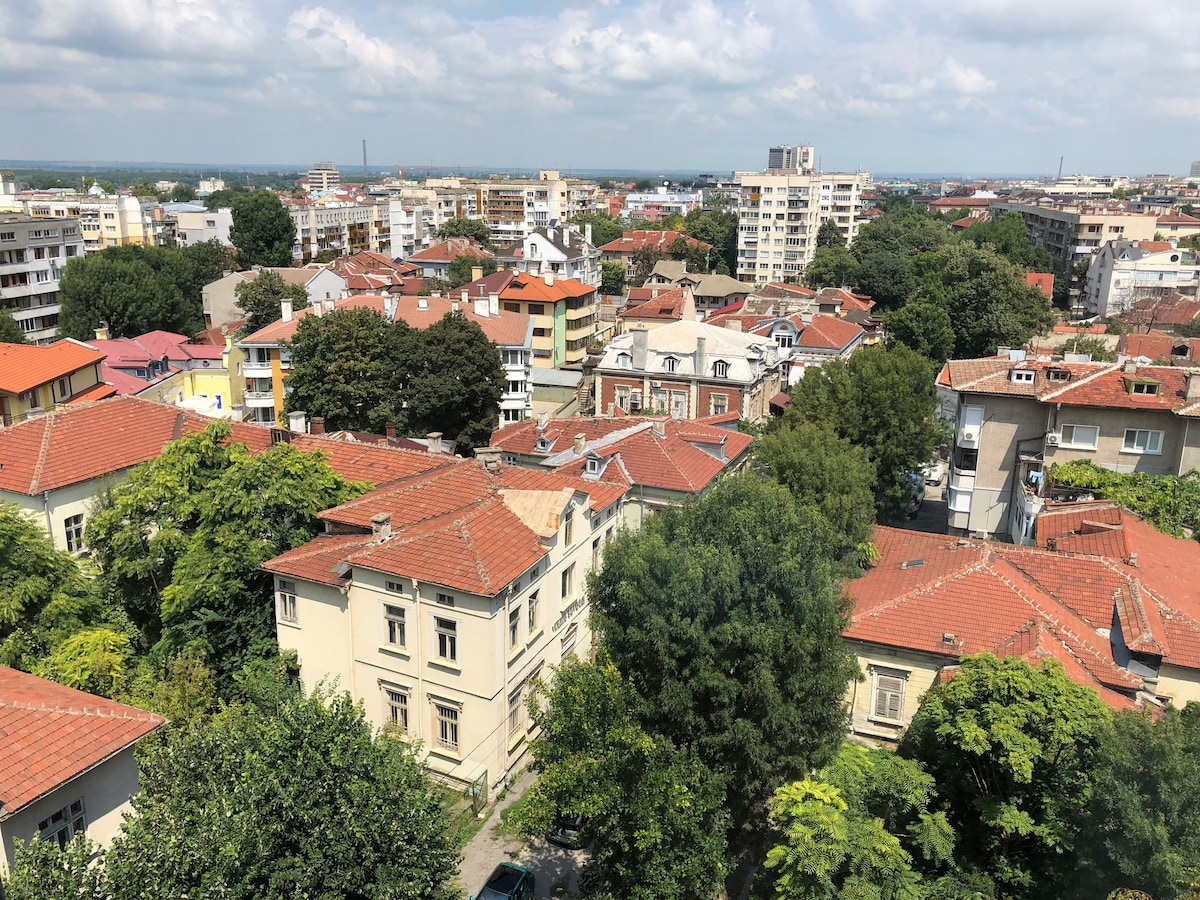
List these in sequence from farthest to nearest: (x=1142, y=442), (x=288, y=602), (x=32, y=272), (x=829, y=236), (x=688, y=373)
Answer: (x=829, y=236) → (x=32, y=272) → (x=688, y=373) → (x=1142, y=442) → (x=288, y=602)

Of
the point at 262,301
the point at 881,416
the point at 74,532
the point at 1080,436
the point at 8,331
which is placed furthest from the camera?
the point at 262,301

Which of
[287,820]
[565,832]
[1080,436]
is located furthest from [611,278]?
[287,820]

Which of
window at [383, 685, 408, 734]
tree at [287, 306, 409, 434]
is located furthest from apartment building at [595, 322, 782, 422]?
window at [383, 685, 408, 734]

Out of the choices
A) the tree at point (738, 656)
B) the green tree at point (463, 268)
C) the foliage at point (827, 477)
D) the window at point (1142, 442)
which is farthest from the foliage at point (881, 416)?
the green tree at point (463, 268)

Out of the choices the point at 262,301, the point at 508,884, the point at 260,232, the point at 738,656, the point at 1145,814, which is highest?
the point at 260,232

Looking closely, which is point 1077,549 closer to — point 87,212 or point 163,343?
point 163,343

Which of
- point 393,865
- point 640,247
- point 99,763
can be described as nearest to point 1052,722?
point 393,865

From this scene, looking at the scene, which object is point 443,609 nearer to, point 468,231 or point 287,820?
point 287,820
